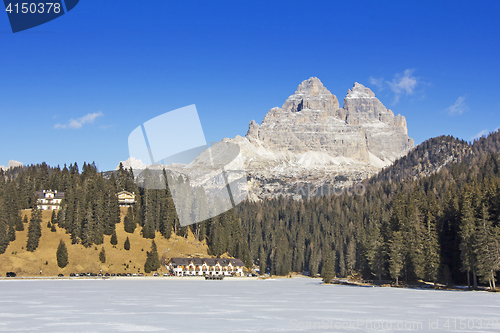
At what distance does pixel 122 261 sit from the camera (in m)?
134

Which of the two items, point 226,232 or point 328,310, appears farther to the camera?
point 226,232

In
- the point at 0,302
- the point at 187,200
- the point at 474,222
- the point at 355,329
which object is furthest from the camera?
the point at 187,200

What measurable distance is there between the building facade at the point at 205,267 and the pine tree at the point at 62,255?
30048mm

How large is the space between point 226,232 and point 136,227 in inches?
1323

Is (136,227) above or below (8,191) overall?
below

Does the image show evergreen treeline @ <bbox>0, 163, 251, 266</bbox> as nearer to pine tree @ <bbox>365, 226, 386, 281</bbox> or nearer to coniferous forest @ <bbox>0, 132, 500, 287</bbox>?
coniferous forest @ <bbox>0, 132, 500, 287</bbox>

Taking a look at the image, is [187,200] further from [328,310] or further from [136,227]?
[328,310]

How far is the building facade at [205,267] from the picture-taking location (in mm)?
140000

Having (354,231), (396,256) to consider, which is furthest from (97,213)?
(354,231)

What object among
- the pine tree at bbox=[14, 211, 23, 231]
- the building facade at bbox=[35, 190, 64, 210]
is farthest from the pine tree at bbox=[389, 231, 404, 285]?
the building facade at bbox=[35, 190, 64, 210]

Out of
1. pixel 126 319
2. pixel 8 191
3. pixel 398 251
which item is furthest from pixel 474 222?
pixel 8 191

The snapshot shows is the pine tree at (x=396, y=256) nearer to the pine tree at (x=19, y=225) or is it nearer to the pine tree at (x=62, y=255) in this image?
the pine tree at (x=62, y=255)

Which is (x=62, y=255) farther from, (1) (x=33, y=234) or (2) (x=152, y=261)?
(2) (x=152, y=261)

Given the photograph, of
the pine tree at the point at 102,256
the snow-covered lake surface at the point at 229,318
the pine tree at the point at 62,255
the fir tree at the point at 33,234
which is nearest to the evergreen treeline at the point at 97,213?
the fir tree at the point at 33,234
